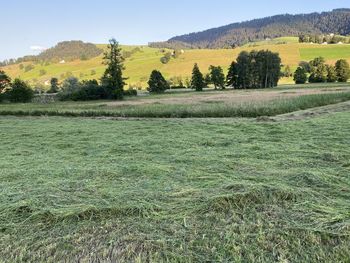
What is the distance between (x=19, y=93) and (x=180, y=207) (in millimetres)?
39193

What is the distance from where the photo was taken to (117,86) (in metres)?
41.1

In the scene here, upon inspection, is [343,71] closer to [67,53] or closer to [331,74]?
[331,74]

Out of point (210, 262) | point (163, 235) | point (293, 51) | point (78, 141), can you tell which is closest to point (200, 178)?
point (163, 235)

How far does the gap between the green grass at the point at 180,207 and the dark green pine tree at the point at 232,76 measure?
51.2 metres

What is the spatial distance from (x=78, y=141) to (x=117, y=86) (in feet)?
108

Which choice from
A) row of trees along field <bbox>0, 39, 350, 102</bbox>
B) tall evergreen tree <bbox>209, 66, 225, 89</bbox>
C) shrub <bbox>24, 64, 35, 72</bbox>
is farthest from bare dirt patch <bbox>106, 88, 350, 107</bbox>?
shrub <bbox>24, 64, 35, 72</bbox>

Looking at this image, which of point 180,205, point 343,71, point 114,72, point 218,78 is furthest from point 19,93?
point 343,71

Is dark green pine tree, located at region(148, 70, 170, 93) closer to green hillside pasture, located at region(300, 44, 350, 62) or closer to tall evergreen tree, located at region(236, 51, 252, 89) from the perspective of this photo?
tall evergreen tree, located at region(236, 51, 252, 89)

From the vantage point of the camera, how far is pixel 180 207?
3.64 meters

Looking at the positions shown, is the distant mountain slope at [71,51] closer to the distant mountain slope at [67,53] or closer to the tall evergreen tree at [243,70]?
the distant mountain slope at [67,53]

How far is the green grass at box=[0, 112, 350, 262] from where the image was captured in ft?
9.15

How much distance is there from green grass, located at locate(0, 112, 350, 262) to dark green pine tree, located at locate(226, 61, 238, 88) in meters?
51.2

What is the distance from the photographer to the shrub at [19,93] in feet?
125

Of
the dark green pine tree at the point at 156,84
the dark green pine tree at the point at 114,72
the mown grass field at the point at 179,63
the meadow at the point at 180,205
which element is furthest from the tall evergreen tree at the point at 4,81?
the mown grass field at the point at 179,63
